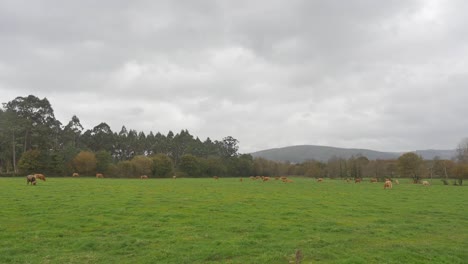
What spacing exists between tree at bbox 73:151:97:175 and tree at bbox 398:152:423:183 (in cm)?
9094

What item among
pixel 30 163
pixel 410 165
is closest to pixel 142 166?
pixel 30 163

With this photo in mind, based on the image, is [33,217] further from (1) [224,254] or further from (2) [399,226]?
(2) [399,226]

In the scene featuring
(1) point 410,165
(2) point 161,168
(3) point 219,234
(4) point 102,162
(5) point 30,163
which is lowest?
(3) point 219,234

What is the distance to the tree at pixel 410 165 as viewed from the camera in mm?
100312

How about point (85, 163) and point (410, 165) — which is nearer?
point (85, 163)

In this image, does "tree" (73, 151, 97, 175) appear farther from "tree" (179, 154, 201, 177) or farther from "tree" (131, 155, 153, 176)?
"tree" (179, 154, 201, 177)

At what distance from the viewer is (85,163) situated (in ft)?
306

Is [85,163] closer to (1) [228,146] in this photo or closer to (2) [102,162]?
(2) [102,162]

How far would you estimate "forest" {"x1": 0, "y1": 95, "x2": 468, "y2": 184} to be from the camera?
88.4 meters

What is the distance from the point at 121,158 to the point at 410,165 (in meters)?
109

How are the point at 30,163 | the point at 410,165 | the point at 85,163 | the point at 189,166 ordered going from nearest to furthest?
1. the point at 30,163
2. the point at 85,163
3. the point at 410,165
4. the point at 189,166

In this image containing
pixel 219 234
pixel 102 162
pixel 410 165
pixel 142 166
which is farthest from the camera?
pixel 142 166

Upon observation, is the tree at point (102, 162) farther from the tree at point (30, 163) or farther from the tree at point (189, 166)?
the tree at point (189, 166)

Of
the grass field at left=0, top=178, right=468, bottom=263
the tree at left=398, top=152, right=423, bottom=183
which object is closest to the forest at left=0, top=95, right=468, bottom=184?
the tree at left=398, top=152, right=423, bottom=183
